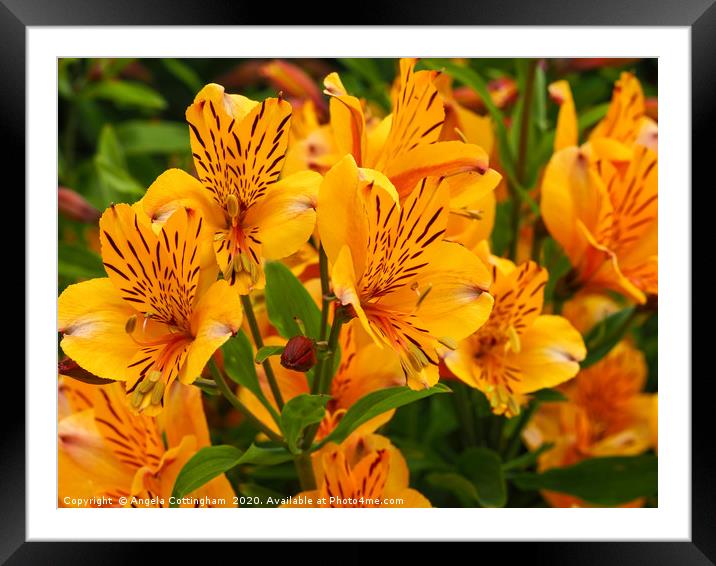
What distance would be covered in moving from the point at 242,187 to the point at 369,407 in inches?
8.6

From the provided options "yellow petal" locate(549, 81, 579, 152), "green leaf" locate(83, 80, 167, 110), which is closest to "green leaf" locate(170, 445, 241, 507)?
"yellow petal" locate(549, 81, 579, 152)

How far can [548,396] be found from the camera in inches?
34.3

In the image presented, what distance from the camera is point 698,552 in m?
0.81

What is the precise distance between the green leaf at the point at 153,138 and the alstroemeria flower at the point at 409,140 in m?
0.51

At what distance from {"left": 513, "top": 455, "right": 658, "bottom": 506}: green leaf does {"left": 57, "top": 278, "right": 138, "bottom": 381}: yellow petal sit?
49 centimetres

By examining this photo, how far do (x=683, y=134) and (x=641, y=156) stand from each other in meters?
0.04

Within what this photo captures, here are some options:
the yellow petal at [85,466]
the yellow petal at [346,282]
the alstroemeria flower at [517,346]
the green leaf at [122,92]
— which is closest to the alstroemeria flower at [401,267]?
the yellow petal at [346,282]

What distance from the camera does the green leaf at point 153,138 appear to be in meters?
1.16

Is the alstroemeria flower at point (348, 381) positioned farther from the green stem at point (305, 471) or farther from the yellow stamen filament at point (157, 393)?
the yellow stamen filament at point (157, 393)

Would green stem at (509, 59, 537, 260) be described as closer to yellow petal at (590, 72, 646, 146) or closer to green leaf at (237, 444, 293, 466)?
yellow petal at (590, 72, 646, 146)

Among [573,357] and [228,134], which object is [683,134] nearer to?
[573,357]

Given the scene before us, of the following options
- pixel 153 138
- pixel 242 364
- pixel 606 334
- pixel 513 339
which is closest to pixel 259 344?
pixel 242 364

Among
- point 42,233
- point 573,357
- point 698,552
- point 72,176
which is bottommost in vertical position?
point 698,552
